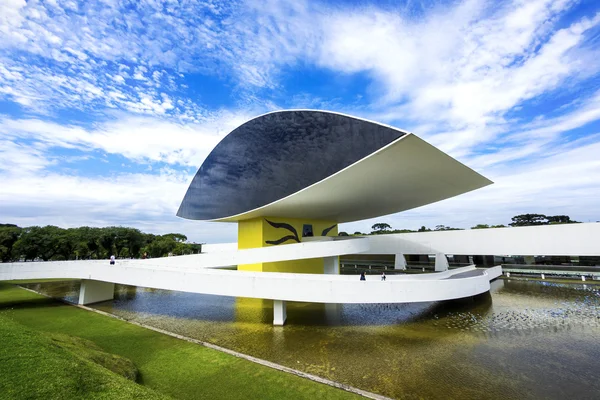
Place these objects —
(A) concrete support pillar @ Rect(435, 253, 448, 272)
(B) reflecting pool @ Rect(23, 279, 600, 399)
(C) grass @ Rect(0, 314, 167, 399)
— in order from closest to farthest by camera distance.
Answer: (C) grass @ Rect(0, 314, 167, 399), (B) reflecting pool @ Rect(23, 279, 600, 399), (A) concrete support pillar @ Rect(435, 253, 448, 272)

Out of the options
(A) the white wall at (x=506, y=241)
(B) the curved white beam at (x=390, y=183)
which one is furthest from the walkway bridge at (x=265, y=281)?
(A) the white wall at (x=506, y=241)

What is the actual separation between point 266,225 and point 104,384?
16.1 meters

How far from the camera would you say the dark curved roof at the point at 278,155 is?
12.9 m

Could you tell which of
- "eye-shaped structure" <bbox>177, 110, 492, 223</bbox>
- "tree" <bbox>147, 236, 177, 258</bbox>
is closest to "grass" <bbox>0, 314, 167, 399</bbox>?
"eye-shaped structure" <bbox>177, 110, 492, 223</bbox>

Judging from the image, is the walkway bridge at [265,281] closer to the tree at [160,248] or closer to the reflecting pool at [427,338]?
the reflecting pool at [427,338]

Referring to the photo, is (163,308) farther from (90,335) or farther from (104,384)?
(104,384)

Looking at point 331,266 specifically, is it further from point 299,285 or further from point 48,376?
point 48,376

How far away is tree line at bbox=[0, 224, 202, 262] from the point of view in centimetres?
3108

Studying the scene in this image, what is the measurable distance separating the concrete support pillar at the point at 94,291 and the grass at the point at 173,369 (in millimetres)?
3955

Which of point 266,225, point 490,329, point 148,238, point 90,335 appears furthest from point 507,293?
point 148,238

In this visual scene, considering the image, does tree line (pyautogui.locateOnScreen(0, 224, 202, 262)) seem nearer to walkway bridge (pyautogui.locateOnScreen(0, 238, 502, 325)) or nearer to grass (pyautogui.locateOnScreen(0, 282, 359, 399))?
walkway bridge (pyautogui.locateOnScreen(0, 238, 502, 325))

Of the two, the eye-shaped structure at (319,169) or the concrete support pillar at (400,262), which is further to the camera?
the concrete support pillar at (400,262)

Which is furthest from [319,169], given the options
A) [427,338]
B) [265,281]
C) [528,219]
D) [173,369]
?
[528,219]

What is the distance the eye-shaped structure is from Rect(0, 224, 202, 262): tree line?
17.9m
